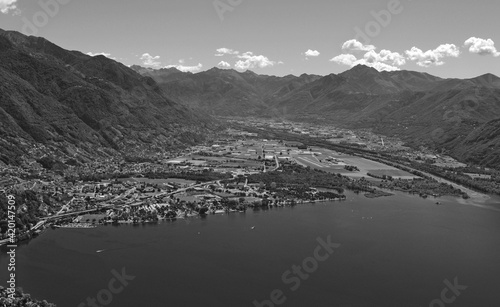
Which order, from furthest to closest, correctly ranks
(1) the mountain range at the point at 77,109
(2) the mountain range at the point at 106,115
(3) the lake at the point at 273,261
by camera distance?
(2) the mountain range at the point at 106,115
(1) the mountain range at the point at 77,109
(3) the lake at the point at 273,261

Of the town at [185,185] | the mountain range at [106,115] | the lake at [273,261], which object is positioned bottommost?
the lake at [273,261]

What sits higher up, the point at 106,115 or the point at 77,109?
the point at 77,109

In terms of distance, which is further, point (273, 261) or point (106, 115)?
point (106, 115)

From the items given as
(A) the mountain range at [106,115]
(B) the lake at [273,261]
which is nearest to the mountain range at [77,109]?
(A) the mountain range at [106,115]

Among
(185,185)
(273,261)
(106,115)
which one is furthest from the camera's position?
(106,115)

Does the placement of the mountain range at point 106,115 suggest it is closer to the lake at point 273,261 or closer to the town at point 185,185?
the town at point 185,185

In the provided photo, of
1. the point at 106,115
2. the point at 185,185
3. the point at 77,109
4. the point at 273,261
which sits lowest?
the point at 273,261

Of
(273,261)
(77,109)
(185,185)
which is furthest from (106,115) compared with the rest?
(273,261)

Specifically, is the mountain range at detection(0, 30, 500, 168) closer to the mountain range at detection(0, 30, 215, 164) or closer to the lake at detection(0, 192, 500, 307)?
the mountain range at detection(0, 30, 215, 164)

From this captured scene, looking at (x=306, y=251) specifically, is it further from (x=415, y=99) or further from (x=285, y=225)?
(x=415, y=99)

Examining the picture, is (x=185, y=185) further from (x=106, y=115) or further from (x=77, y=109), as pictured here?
(x=106, y=115)
